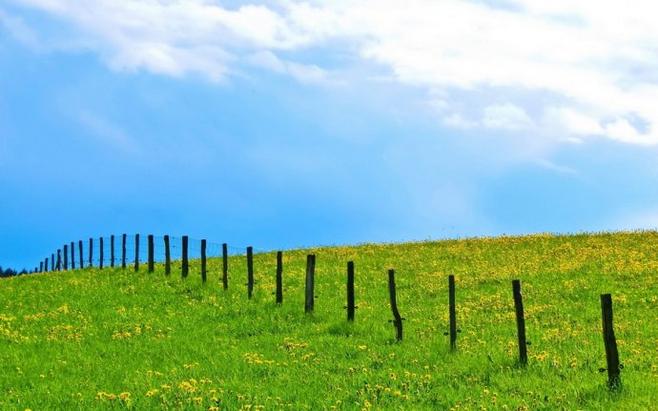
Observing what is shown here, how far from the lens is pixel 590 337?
81.3 feet

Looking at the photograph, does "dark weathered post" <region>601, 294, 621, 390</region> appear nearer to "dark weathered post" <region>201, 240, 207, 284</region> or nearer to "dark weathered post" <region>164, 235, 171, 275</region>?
"dark weathered post" <region>201, 240, 207, 284</region>

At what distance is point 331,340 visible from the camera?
2469 cm

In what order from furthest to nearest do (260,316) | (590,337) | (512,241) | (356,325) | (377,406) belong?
(512,241)
(260,316)
(356,325)
(590,337)
(377,406)

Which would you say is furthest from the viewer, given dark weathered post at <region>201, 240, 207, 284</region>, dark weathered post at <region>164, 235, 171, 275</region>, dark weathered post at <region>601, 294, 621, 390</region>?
dark weathered post at <region>164, 235, 171, 275</region>

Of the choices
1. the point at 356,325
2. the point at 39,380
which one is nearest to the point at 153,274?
the point at 356,325

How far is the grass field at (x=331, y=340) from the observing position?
56.4 feet

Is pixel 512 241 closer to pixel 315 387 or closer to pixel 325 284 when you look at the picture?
pixel 325 284

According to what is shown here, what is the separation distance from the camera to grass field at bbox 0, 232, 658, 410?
17203 millimetres

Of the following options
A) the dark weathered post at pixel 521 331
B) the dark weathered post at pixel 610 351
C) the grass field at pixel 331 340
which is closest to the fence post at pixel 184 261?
the grass field at pixel 331 340

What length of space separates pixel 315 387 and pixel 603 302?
688cm

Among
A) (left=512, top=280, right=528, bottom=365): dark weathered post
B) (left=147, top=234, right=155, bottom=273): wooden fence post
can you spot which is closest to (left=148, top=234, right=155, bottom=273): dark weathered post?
(left=147, top=234, right=155, bottom=273): wooden fence post

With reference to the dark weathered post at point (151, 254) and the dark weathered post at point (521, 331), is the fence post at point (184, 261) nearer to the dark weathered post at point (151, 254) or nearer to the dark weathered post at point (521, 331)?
the dark weathered post at point (151, 254)

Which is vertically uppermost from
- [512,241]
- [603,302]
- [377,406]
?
[512,241]

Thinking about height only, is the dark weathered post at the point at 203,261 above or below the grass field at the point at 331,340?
above
